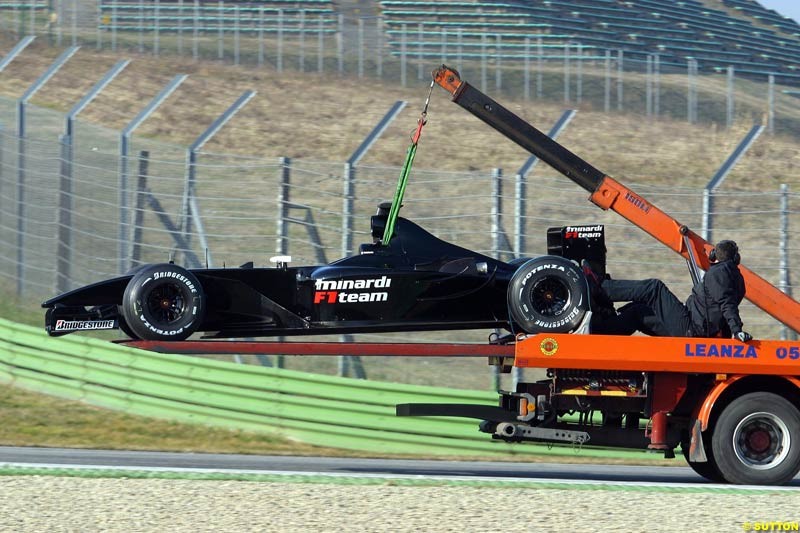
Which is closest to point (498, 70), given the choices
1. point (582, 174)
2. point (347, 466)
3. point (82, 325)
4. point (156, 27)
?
point (156, 27)

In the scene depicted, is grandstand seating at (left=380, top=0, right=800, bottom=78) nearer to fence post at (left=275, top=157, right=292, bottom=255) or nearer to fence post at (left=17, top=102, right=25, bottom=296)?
fence post at (left=17, top=102, right=25, bottom=296)

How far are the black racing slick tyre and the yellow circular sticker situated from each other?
254 centimetres

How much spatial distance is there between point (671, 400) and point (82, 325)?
14.9 feet

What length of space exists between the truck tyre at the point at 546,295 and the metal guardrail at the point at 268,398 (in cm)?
277

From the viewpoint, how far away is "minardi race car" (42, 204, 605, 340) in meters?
9.41

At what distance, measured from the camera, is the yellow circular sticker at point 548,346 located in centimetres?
945

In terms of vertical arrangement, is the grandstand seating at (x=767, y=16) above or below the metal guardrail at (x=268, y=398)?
above

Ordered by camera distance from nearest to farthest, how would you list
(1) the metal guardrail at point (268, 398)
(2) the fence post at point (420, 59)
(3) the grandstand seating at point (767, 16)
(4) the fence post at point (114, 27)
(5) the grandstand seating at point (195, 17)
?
(1) the metal guardrail at point (268, 398) → (2) the fence post at point (420, 59) → (5) the grandstand seating at point (195, 17) → (4) the fence post at point (114, 27) → (3) the grandstand seating at point (767, 16)

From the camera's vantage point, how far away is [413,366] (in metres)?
15.1

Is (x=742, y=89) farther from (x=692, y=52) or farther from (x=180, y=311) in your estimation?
(x=180, y=311)

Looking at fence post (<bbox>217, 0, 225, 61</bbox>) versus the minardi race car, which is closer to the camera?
the minardi race car

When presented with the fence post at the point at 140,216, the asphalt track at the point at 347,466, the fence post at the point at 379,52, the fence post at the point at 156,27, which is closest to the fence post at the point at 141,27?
the fence post at the point at 156,27

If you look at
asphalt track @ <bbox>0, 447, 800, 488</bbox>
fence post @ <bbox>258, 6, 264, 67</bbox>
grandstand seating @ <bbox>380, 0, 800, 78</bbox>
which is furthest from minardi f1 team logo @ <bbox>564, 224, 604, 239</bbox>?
fence post @ <bbox>258, 6, 264, 67</bbox>

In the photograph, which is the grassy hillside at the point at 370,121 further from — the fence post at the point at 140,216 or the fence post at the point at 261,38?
the fence post at the point at 140,216
